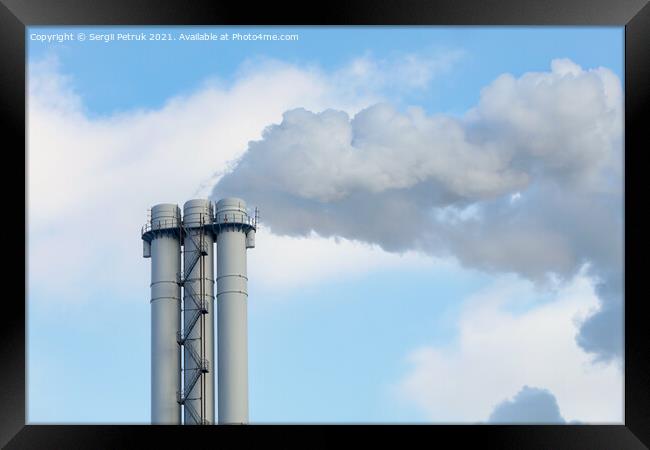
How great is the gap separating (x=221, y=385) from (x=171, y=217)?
5.10 m

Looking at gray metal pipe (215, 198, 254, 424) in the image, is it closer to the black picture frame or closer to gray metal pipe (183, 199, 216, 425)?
gray metal pipe (183, 199, 216, 425)

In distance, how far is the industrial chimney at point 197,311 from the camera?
105ft

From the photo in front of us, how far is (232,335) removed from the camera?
1253 inches

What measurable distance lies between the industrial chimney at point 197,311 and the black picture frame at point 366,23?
2010 centimetres

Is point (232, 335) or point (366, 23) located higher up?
point (232, 335)

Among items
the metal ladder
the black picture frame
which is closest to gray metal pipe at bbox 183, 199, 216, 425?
the metal ladder

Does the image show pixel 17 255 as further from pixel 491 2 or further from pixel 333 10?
pixel 491 2

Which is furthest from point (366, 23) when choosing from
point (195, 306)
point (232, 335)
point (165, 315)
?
point (165, 315)

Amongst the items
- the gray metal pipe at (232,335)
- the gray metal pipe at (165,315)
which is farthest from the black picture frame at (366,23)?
the gray metal pipe at (165,315)

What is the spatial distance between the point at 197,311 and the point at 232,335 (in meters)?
1.34

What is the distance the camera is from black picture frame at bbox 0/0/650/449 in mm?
11391

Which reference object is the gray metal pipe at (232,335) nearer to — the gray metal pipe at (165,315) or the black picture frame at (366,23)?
the gray metal pipe at (165,315)

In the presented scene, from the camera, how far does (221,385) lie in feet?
104

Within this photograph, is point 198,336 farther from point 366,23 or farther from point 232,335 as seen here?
point 366,23
